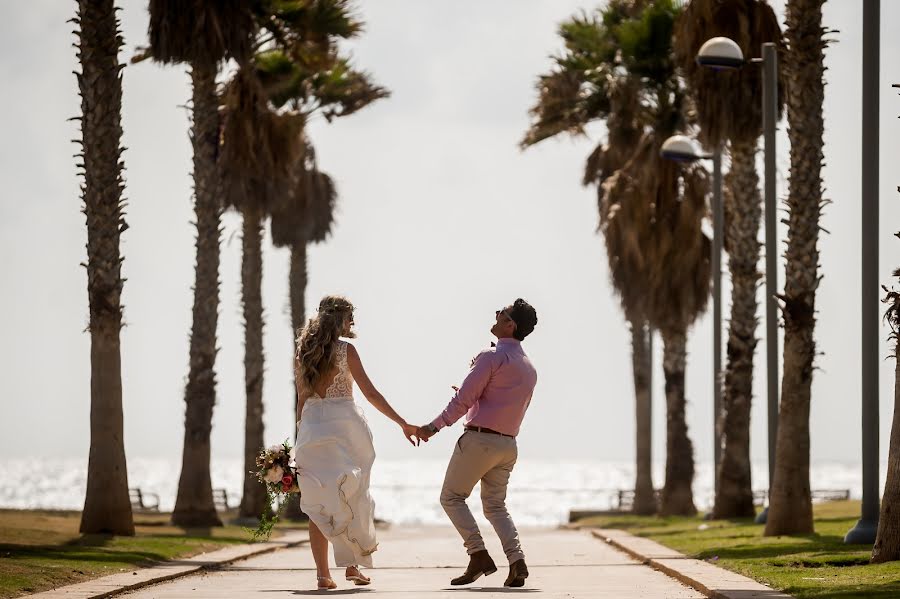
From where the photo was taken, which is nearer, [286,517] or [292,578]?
[292,578]

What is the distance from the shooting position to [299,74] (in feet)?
122

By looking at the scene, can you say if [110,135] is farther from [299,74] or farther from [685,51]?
[299,74]

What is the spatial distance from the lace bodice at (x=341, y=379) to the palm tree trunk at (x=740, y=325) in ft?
56.0

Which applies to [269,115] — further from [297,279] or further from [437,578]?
[437,578]

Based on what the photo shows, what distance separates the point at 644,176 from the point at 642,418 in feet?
28.5

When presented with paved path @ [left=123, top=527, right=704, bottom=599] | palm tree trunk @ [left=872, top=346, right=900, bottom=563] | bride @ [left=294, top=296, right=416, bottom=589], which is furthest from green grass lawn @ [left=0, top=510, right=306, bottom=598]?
palm tree trunk @ [left=872, top=346, right=900, bottom=563]

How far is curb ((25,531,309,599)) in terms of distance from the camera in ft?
42.6

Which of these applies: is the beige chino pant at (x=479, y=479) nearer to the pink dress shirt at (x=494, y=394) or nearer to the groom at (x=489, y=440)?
the groom at (x=489, y=440)

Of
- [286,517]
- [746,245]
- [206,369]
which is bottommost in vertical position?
[286,517]

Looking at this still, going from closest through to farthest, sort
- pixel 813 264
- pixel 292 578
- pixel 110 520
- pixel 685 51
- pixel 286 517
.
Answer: pixel 292 578, pixel 813 264, pixel 110 520, pixel 685 51, pixel 286 517

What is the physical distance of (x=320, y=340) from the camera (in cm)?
1326

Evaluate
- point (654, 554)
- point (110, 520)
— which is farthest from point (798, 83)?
point (110, 520)

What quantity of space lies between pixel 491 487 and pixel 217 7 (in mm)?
17502

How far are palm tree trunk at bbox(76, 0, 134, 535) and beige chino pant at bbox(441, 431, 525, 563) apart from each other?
10.2m
